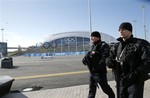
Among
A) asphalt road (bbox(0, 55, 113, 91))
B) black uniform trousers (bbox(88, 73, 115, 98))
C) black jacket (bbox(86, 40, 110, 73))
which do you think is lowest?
asphalt road (bbox(0, 55, 113, 91))

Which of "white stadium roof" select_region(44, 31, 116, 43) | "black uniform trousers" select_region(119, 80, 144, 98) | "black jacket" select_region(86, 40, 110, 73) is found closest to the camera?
"black uniform trousers" select_region(119, 80, 144, 98)

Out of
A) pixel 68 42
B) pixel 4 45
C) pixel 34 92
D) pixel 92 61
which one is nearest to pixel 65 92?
pixel 34 92

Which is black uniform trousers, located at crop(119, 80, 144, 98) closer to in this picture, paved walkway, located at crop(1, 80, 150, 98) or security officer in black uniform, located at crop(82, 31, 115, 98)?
security officer in black uniform, located at crop(82, 31, 115, 98)

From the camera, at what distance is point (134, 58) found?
4.10 m

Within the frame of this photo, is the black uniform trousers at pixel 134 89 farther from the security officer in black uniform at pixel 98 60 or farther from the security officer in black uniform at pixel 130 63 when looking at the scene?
the security officer in black uniform at pixel 98 60

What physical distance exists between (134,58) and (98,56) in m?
1.82

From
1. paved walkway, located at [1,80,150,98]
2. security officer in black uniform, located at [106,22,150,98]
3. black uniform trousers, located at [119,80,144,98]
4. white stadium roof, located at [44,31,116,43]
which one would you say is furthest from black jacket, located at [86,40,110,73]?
white stadium roof, located at [44,31,116,43]

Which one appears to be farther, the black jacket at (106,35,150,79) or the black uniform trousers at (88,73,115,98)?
the black uniform trousers at (88,73,115,98)

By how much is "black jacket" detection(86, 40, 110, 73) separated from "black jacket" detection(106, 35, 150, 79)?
1517mm

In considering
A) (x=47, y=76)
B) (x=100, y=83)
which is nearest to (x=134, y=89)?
(x=100, y=83)

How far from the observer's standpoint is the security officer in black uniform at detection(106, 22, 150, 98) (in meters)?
4.03

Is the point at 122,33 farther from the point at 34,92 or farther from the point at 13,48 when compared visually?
the point at 13,48

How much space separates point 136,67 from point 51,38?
116951 millimetres

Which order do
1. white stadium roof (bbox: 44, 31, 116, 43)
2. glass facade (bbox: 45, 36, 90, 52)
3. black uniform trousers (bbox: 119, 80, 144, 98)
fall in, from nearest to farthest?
black uniform trousers (bbox: 119, 80, 144, 98), glass facade (bbox: 45, 36, 90, 52), white stadium roof (bbox: 44, 31, 116, 43)
